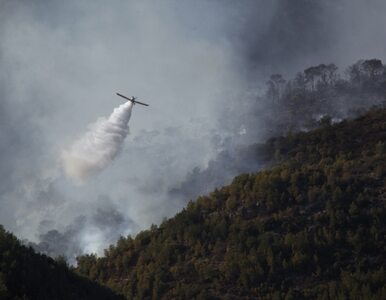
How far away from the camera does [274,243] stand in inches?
3831

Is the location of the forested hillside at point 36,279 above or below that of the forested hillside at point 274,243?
below

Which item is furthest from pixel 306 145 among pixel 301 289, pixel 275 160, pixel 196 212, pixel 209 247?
pixel 301 289

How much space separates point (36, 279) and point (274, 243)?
4641 centimetres

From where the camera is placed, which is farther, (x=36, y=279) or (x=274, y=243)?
(x=274, y=243)

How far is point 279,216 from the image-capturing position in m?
105

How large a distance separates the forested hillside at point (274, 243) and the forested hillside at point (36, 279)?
28.5 metres

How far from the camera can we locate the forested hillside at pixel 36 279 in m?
54.9

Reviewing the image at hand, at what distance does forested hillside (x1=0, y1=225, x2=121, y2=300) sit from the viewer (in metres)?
54.9

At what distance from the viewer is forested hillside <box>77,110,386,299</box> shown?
91125 mm

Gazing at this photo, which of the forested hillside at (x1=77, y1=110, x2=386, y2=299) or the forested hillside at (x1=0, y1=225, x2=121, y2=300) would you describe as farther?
the forested hillside at (x1=77, y1=110, x2=386, y2=299)

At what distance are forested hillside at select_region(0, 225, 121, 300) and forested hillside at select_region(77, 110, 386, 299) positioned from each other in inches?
1124

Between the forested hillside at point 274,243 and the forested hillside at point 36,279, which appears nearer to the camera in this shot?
the forested hillside at point 36,279

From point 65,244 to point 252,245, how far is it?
277 feet

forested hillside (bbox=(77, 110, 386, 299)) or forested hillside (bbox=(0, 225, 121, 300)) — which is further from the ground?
forested hillside (bbox=(77, 110, 386, 299))
